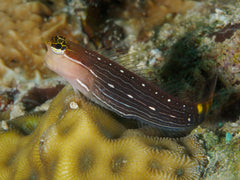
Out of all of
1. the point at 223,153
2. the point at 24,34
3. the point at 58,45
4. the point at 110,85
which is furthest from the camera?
the point at 24,34

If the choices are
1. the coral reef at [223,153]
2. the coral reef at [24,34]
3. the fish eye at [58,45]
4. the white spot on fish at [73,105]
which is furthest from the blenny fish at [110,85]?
the coral reef at [24,34]

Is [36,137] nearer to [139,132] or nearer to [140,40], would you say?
[139,132]

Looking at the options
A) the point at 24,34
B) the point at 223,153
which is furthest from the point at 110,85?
the point at 24,34

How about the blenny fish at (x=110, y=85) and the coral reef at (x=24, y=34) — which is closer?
the blenny fish at (x=110, y=85)

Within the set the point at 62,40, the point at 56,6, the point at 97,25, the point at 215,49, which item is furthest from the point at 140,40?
the point at 62,40

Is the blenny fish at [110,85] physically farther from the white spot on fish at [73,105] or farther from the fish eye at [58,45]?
the white spot on fish at [73,105]

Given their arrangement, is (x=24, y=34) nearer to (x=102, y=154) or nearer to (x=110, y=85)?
(x=110, y=85)

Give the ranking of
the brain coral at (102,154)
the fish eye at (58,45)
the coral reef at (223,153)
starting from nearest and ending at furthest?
the coral reef at (223,153), the brain coral at (102,154), the fish eye at (58,45)

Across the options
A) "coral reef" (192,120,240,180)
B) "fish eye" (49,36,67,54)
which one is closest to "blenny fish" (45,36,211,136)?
"fish eye" (49,36,67,54)
